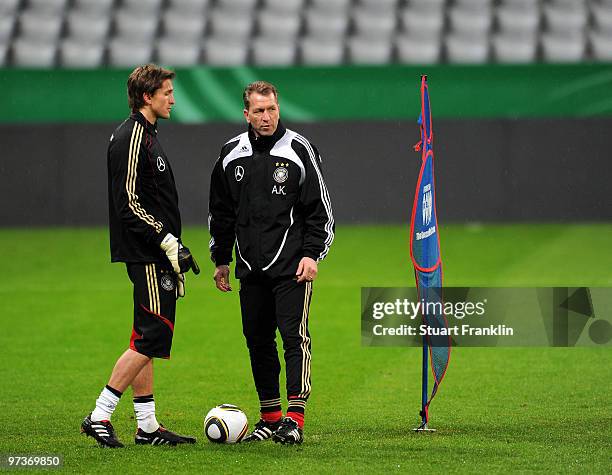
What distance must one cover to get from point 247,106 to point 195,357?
11.9ft

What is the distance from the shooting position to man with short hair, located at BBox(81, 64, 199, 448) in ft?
20.4

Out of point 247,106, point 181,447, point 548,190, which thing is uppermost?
point 548,190

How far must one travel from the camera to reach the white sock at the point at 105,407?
20.5ft

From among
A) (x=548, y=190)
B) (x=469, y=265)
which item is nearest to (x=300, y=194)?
(x=469, y=265)

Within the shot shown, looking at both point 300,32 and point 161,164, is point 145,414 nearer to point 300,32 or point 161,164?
point 161,164

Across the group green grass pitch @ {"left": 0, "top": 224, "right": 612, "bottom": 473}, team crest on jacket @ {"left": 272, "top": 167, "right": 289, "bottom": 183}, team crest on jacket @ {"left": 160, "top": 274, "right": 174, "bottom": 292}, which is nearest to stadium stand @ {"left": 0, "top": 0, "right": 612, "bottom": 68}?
green grass pitch @ {"left": 0, "top": 224, "right": 612, "bottom": 473}

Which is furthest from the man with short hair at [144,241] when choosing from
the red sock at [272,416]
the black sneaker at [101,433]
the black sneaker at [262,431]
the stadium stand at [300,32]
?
the stadium stand at [300,32]

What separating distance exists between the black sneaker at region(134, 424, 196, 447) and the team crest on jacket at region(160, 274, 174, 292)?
2.53 ft

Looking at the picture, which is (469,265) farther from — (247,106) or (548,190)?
(247,106)

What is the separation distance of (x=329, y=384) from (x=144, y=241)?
100 inches

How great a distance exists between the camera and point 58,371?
29.2ft

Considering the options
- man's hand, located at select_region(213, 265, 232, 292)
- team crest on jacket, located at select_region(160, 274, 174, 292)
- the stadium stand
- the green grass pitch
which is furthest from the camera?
the stadium stand

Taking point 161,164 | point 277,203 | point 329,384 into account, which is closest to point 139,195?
point 161,164

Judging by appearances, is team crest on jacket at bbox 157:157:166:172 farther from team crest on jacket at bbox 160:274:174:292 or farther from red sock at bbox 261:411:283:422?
red sock at bbox 261:411:283:422
